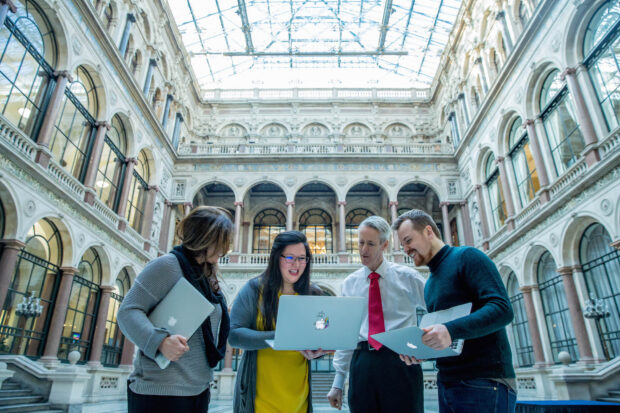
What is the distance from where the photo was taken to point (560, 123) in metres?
12.0

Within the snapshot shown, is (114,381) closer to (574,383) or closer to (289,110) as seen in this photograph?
(574,383)

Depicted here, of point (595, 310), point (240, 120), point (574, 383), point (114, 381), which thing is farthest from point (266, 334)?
point (240, 120)

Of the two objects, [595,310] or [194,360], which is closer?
[194,360]

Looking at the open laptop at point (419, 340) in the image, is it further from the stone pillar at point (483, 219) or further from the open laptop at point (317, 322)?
the stone pillar at point (483, 219)

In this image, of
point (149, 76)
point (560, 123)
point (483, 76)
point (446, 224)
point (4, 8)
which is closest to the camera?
point (4, 8)

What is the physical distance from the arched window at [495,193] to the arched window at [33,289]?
1580 centimetres

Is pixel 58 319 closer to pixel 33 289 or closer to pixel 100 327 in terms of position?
pixel 33 289

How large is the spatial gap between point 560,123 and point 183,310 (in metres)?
13.4

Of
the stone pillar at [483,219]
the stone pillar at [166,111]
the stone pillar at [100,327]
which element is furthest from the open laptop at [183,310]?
the stone pillar at [166,111]

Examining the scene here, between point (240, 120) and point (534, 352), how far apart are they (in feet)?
62.8

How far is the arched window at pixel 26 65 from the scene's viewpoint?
31.2 feet

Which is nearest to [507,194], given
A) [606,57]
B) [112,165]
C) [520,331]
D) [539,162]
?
[539,162]

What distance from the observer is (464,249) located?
2.51 meters

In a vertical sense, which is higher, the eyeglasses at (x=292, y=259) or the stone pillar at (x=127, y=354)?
the eyeglasses at (x=292, y=259)
